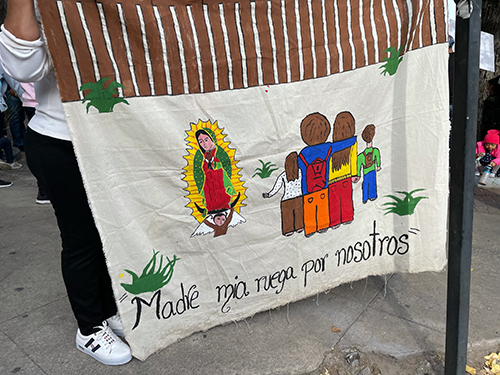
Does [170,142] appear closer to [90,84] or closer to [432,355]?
[90,84]

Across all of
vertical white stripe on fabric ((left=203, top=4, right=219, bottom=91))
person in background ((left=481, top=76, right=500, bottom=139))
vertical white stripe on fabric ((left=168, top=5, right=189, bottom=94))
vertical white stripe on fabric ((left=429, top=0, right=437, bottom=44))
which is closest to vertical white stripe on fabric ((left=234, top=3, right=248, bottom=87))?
vertical white stripe on fabric ((left=203, top=4, right=219, bottom=91))

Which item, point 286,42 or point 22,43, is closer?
point 22,43

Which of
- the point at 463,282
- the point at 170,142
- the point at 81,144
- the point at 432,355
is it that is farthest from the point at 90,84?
the point at 432,355

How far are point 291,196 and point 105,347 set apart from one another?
1.26 metres

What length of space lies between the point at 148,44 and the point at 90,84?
0.32 metres

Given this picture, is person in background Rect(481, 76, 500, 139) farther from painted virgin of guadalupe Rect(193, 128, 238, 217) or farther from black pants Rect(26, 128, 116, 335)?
black pants Rect(26, 128, 116, 335)

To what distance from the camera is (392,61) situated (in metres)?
2.42

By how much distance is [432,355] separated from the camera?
7.97 feet

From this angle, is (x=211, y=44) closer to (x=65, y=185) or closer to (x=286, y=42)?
(x=286, y=42)

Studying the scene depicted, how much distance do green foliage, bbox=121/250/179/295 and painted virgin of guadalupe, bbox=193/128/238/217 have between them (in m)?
0.32

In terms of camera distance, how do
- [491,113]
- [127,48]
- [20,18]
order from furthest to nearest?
[491,113] < [127,48] < [20,18]

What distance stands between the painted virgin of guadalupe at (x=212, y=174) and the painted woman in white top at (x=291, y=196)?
23 cm

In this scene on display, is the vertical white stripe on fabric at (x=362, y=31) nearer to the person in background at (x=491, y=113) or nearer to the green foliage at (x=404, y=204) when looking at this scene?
the green foliage at (x=404, y=204)

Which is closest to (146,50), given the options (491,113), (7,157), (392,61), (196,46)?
(196,46)
